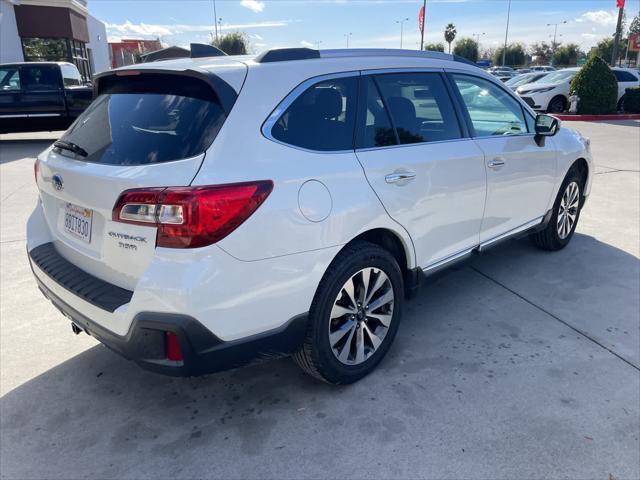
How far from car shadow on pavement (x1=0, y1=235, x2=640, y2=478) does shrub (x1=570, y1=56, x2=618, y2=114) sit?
49.4ft

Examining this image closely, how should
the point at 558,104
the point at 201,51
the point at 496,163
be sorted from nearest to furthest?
1. the point at 201,51
2. the point at 496,163
3. the point at 558,104

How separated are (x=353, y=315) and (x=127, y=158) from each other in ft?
4.66

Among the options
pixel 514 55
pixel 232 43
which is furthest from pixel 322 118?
pixel 514 55

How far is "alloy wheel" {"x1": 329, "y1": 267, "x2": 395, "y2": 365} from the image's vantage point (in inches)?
110

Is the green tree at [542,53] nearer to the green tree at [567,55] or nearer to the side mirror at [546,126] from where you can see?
the green tree at [567,55]

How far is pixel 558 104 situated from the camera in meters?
17.8

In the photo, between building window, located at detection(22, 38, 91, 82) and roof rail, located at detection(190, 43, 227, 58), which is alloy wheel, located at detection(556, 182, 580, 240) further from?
building window, located at detection(22, 38, 91, 82)

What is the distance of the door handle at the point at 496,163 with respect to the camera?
365 cm

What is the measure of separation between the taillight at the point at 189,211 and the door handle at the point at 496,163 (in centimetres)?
211

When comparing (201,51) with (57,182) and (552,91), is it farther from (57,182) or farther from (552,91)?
(552,91)

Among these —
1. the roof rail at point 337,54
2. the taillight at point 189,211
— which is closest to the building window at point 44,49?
the roof rail at point 337,54

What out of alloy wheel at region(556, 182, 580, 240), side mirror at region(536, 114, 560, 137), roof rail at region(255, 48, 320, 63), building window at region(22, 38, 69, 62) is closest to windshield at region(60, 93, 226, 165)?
roof rail at region(255, 48, 320, 63)

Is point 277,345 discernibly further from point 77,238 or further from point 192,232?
point 77,238

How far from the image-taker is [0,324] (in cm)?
365
